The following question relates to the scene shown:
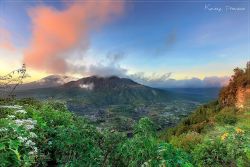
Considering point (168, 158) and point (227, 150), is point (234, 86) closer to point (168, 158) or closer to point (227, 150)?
point (227, 150)

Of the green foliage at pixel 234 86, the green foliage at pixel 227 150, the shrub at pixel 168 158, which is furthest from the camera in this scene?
the green foliage at pixel 234 86

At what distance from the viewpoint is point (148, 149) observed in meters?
6.35

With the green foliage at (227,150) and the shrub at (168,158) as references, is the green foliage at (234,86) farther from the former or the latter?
the shrub at (168,158)

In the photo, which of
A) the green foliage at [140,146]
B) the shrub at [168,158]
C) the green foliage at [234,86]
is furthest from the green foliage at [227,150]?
the green foliage at [234,86]

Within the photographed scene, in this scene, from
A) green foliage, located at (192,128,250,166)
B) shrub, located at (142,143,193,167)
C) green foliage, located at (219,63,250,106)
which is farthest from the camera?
green foliage, located at (219,63,250,106)

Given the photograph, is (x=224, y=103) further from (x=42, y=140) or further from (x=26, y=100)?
(x=42, y=140)

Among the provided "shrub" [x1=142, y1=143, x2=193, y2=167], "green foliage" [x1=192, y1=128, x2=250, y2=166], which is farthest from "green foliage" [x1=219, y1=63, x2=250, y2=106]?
"shrub" [x1=142, y1=143, x2=193, y2=167]

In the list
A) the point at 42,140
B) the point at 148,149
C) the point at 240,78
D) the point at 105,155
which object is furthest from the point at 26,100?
the point at 240,78

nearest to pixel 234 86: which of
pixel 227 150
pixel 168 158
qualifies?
pixel 227 150

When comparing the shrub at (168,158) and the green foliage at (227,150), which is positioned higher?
the shrub at (168,158)

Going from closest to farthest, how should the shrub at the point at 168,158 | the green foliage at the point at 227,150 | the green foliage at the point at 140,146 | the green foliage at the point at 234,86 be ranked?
the shrub at the point at 168,158 → the green foliage at the point at 140,146 → the green foliage at the point at 227,150 → the green foliage at the point at 234,86

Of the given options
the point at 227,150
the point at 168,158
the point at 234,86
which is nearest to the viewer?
the point at 168,158

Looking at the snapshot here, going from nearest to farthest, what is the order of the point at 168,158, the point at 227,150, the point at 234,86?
the point at 168,158
the point at 227,150
the point at 234,86

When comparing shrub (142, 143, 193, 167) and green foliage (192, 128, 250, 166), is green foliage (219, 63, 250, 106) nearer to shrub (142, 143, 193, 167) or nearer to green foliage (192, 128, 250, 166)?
green foliage (192, 128, 250, 166)
